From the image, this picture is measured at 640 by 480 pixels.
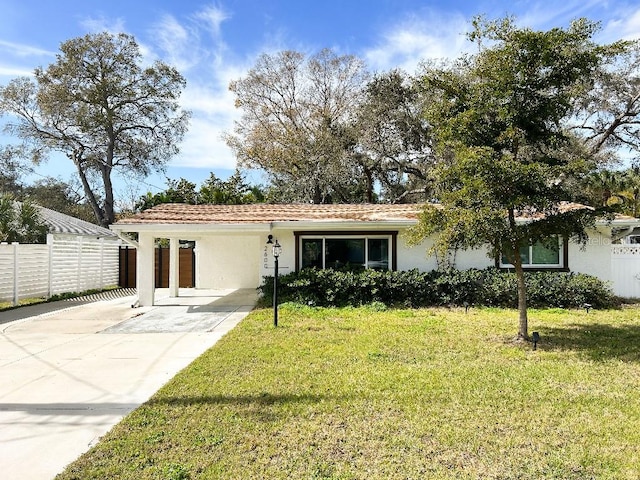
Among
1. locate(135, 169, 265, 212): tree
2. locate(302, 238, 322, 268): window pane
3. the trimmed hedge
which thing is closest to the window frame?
the trimmed hedge

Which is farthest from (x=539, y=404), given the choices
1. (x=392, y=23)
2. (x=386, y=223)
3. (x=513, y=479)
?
(x=392, y=23)

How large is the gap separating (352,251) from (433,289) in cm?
271

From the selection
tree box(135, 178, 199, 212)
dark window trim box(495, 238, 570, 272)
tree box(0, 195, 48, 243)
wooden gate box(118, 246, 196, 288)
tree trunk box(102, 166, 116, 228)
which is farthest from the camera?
tree trunk box(102, 166, 116, 228)

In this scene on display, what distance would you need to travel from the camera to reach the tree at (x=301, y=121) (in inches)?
1011

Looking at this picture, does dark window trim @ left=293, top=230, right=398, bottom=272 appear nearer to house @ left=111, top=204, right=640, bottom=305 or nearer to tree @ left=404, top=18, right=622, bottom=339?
house @ left=111, top=204, right=640, bottom=305

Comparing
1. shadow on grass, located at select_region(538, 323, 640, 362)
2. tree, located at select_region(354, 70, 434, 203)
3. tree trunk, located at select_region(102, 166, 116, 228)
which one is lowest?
shadow on grass, located at select_region(538, 323, 640, 362)

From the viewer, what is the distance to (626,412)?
15.1ft

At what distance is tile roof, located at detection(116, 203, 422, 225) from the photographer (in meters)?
13.1

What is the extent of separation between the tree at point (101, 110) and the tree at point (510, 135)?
91.3 ft

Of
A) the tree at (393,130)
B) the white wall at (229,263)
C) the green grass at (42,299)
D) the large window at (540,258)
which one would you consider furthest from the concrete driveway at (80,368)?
the tree at (393,130)

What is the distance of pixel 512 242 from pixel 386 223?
5.29 m

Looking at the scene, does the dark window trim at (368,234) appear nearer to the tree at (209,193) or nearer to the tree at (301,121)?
the tree at (301,121)

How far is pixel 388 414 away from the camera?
4539mm

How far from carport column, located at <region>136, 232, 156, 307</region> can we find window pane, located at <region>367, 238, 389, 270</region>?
248 inches
